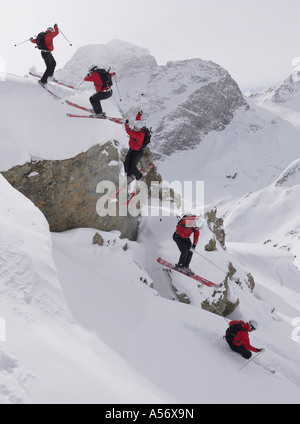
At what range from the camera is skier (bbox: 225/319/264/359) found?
9914 millimetres

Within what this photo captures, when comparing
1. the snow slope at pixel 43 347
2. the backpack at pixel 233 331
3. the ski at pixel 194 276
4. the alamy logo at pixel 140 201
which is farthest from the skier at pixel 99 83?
the backpack at pixel 233 331

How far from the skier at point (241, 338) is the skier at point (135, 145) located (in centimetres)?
704

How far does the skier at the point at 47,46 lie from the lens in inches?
482

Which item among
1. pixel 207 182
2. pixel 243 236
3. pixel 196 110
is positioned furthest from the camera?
pixel 196 110

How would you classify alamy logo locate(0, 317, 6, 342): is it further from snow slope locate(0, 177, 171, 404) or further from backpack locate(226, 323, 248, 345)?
backpack locate(226, 323, 248, 345)

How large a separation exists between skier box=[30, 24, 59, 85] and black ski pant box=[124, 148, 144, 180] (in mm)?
4567

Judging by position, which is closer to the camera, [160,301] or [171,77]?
[160,301]

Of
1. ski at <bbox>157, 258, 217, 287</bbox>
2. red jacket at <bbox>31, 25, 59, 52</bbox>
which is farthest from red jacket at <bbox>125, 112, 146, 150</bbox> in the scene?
ski at <bbox>157, 258, 217, 287</bbox>

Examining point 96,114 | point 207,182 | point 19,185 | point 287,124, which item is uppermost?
point 96,114

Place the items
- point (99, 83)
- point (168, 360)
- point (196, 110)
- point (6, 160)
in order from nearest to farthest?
1. point (168, 360)
2. point (6, 160)
3. point (99, 83)
4. point (196, 110)

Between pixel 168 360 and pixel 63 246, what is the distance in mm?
5491

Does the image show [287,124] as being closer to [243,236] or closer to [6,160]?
[243,236]
